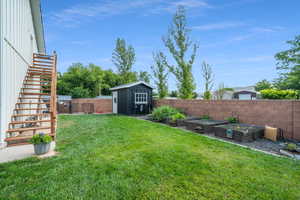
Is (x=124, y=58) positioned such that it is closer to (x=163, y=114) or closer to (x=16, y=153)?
(x=163, y=114)

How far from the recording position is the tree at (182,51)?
1155 centimetres

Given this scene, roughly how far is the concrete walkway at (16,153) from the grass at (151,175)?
0.31 m

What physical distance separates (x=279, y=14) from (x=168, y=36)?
6.97 metres

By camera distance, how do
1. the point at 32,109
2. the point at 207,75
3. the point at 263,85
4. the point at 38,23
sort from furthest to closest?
1. the point at 263,85
2. the point at 207,75
3. the point at 38,23
4. the point at 32,109

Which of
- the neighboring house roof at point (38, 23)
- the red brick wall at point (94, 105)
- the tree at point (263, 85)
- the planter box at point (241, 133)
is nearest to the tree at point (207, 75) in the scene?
the planter box at point (241, 133)

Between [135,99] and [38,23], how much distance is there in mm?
7623

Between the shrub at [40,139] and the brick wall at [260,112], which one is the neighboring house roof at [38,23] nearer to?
the shrub at [40,139]

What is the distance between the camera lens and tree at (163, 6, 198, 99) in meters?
11.5

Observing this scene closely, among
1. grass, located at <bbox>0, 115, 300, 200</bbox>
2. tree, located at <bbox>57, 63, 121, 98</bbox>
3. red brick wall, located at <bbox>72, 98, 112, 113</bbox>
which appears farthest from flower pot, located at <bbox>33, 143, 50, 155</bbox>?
tree, located at <bbox>57, 63, 121, 98</bbox>

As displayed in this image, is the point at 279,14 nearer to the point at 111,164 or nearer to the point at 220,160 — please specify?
the point at 220,160

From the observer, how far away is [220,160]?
10.2 ft

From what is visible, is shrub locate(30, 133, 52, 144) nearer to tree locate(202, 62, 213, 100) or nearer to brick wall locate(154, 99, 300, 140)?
brick wall locate(154, 99, 300, 140)

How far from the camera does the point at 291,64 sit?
708 cm

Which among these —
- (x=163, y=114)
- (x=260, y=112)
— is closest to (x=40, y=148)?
(x=163, y=114)
